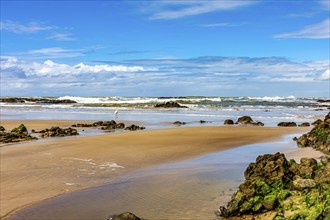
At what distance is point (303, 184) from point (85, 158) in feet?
27.1

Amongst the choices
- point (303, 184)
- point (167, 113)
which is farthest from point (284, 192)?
point (167, 113)

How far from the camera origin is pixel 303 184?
7.62 metres

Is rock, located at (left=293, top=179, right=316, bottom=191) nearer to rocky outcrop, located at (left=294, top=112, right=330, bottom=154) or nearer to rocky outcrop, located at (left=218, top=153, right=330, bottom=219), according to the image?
rocky outcrop, located at (left=218, top=153, right=330, bottom=219)

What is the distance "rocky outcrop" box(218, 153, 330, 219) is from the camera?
275 inches

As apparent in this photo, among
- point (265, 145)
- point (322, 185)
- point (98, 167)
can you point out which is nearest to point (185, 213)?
point (322, 185)

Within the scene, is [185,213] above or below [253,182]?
below

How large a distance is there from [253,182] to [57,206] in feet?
13.9

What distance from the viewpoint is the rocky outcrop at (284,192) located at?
698 centimetres

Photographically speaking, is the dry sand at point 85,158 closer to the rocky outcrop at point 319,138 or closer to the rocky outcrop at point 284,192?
the rocky outcrop at point 319,138

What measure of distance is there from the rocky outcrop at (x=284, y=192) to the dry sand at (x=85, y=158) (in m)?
4.34

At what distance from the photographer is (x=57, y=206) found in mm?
8164

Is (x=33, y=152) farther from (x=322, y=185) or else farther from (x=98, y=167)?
(x=322, y=185)

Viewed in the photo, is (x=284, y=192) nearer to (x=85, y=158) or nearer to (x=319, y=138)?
(x=85, y=158)

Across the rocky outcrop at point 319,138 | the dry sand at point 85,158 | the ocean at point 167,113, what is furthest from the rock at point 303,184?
the ocean at point 167,113
